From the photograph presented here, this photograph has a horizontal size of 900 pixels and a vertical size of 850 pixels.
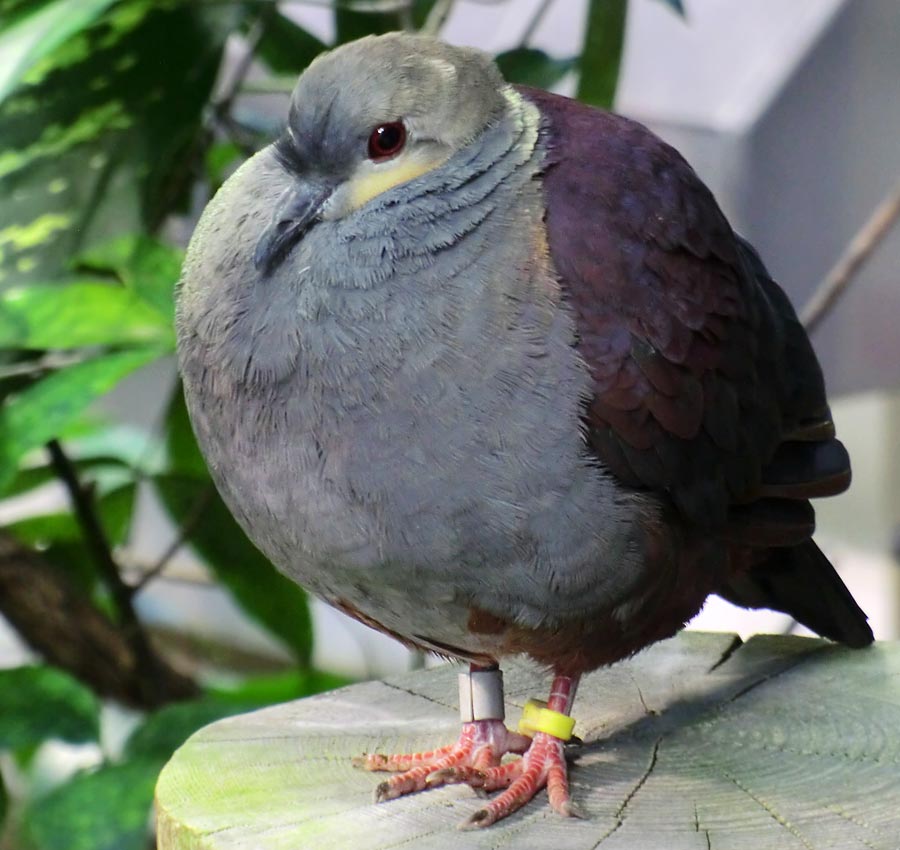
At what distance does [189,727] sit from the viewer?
176 centimetres

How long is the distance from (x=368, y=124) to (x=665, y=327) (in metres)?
0.32

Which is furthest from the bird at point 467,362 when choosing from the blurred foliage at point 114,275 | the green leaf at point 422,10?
the green leaf at point 422,10

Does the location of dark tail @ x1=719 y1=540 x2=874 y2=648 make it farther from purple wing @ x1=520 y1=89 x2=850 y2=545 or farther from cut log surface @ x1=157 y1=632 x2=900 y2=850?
purple wing @ x1=520 y1=89 x2=850 y2=545

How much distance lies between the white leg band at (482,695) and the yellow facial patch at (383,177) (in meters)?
0.50

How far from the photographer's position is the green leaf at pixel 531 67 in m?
1.83

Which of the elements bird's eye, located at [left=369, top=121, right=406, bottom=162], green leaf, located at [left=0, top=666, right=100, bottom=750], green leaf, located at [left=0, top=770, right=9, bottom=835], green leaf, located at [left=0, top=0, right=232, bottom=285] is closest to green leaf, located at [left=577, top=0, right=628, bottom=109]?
green leaf, located at [left=0, top=0, right=232, bottom=285]

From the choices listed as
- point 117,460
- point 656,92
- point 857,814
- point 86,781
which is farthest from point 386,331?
point 656,92

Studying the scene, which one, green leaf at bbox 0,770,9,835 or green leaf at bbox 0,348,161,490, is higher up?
green leaf at bbox 0,348,161,490

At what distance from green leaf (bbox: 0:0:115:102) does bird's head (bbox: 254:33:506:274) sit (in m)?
0.35

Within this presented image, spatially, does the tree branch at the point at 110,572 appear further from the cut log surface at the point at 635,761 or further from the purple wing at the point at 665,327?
the purple wing at the point at 665,327

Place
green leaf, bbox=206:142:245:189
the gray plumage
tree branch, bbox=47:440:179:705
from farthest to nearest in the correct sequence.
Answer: green leaf, bbox=206:142:245:189, tree branch, bbox=47:440:179:705, the gray plumage

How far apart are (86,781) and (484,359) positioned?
2.98 feet

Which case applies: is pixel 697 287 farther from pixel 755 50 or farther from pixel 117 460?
pixel 755 50

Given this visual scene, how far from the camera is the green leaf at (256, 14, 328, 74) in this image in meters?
2.02
